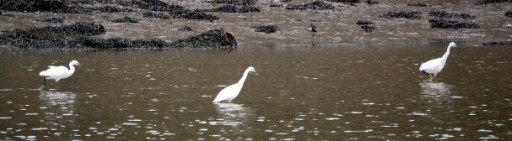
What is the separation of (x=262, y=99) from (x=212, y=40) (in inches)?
743

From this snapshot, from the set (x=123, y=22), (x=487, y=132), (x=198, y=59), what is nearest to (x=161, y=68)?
(x=198, y=59)

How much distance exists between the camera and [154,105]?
60.1ft

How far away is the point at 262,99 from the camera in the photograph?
63.9 ft

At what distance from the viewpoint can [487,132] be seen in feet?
46.7

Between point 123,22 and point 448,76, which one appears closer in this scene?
point 448,76

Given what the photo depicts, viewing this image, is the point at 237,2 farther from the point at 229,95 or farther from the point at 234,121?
the point at 234,121

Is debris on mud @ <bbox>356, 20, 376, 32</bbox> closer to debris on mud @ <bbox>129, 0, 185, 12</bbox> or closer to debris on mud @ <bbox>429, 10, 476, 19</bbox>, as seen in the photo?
debris on mud @ <bbox>429, 10, 476, 19</bbox>

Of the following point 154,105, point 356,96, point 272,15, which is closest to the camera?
point 154,105

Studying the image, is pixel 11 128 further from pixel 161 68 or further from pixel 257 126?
pixel 161 68

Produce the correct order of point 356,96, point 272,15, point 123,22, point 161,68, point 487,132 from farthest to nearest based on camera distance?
1. point 272,15
2. point 123,22
3. point 161,68
4. point 356,96
5. point 487,132

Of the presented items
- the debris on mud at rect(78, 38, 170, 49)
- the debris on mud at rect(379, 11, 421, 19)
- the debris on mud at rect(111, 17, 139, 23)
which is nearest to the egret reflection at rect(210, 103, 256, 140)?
the debris on mud at rect(78, 38, 170, 49)

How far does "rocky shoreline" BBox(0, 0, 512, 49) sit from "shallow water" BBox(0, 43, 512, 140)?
478cm

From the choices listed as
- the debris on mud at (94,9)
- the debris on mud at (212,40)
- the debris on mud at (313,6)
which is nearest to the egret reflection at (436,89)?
the debris on mud at (212,40)

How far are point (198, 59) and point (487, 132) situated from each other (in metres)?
18.2
